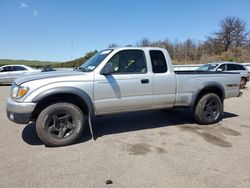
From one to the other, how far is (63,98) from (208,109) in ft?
12.8

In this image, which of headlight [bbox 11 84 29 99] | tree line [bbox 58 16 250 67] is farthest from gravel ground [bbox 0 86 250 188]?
tree line [bbox 58 16 250 67]

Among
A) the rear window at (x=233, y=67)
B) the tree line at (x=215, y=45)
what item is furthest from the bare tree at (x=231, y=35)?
the rear window at (x=233, y=67)

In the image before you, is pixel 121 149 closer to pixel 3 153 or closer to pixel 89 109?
pixel 89 109

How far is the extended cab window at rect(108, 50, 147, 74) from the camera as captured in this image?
5.14 m

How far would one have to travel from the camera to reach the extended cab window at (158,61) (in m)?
5.51

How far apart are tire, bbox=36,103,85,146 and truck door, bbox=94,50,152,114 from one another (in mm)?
510

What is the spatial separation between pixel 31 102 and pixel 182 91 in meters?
3.53

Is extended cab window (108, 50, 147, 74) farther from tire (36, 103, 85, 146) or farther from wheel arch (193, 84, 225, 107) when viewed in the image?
wheel arch (193, 84, 225, 107)

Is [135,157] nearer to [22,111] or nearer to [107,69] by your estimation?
[107,69]

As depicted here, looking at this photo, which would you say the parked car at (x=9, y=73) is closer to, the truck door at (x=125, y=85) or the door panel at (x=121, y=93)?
the truck door at (x=125, y=85)

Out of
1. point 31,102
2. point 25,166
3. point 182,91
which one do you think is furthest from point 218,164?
point 31,102

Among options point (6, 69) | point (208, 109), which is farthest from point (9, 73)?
point (208, 109)

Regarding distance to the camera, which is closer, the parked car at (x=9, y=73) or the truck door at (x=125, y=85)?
the truck door at (x=125, y=85)

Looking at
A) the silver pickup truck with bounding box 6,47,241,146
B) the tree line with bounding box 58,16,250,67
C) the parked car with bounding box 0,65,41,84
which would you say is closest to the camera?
the silver pickup truck with bounding box 6,47,241,146
